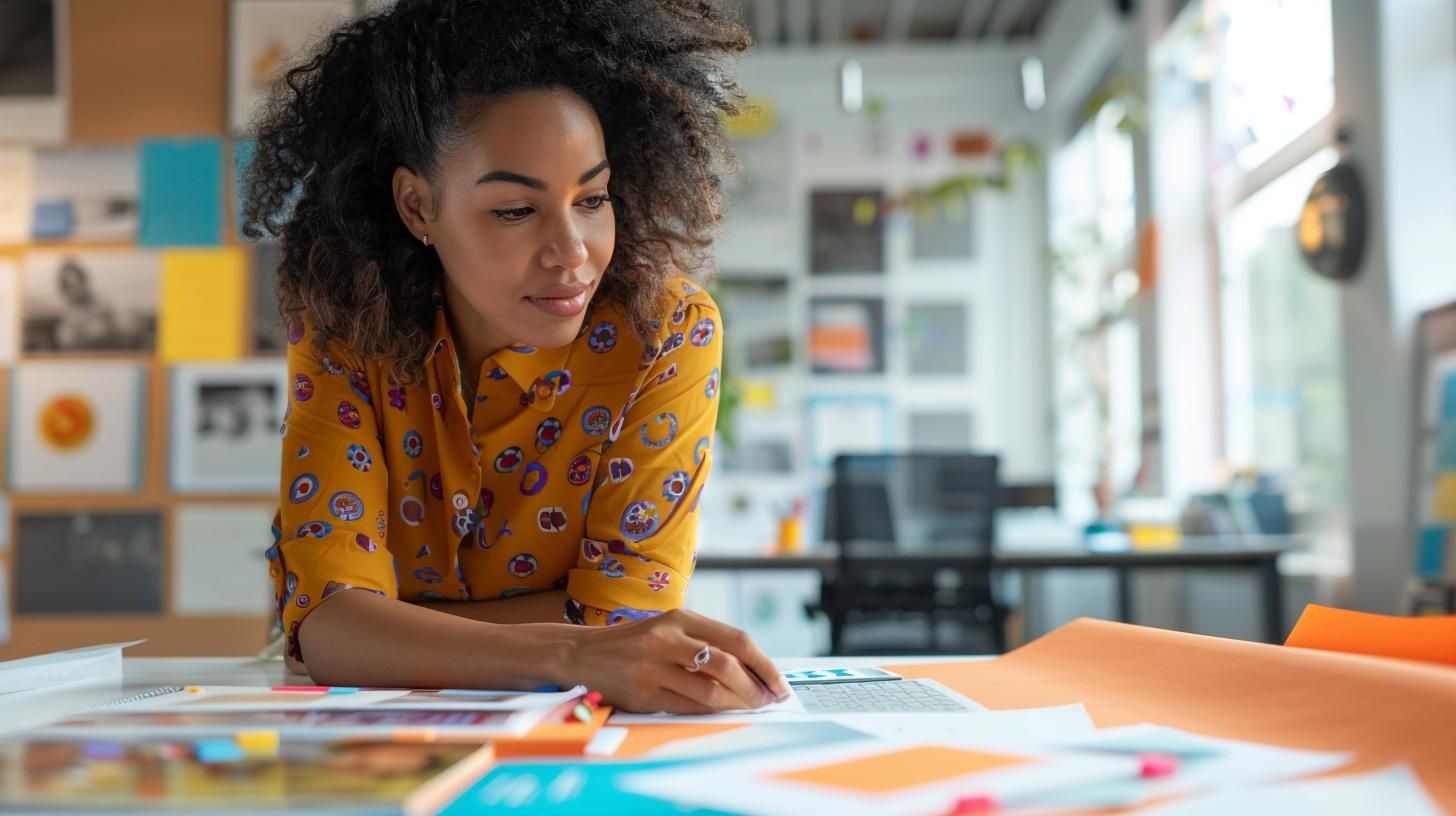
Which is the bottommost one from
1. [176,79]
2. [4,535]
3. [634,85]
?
[4,535]

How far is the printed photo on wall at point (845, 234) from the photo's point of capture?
23.7 feet

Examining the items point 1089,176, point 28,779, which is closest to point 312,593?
point 28,779

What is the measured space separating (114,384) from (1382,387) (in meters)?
3.81

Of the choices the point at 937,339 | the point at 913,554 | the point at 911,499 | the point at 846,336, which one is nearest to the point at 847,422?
the point at 846,336

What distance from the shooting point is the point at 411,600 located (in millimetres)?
1358

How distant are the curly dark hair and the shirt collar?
30mm

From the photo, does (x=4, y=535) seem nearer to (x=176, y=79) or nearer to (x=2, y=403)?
(x=2, y=403)

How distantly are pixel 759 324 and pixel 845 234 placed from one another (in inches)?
29.7

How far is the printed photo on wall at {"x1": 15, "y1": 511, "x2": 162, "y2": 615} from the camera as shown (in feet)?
12.0

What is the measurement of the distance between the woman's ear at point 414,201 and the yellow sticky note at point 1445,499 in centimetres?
281

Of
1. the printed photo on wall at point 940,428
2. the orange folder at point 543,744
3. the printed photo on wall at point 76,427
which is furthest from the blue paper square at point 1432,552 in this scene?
the printed photo on wall at point 940,428

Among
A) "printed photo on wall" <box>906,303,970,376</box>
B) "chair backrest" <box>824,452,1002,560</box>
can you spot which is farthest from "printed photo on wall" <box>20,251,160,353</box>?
"printed photo on wall" <box>906,303,970,376</box>

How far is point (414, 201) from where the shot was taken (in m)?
1.38

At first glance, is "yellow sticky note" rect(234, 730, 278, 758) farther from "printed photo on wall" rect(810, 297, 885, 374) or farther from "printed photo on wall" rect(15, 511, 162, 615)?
"printed photo on wall" rect(810, 297, 885, 374)
